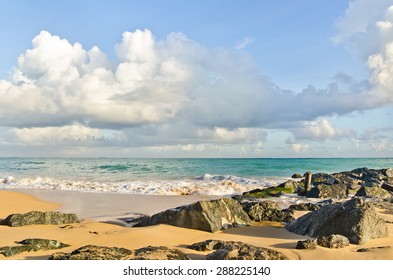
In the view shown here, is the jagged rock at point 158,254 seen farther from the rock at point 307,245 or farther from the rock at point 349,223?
the rock at point 349,223

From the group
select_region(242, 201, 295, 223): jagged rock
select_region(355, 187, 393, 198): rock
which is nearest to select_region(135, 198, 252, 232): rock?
select_region(242, 201, 295, 223): jagged rock

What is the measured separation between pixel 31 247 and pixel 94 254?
1669mm

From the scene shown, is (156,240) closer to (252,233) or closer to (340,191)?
(252,233)

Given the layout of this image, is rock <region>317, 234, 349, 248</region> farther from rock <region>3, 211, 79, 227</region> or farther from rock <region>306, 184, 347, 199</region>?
rock <region>306, 184, 347, 199</region>

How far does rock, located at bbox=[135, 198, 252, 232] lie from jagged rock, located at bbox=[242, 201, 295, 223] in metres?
1.07

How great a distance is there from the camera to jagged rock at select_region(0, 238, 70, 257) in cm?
673

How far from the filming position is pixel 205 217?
9.74 m

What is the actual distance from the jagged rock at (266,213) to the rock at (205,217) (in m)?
1.07

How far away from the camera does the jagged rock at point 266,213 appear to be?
459 inches

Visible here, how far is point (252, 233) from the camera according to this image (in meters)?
9.54

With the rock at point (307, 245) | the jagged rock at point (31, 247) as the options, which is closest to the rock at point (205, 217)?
the rock at point (307, 245)

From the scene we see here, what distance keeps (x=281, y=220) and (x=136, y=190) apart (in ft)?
51.6
